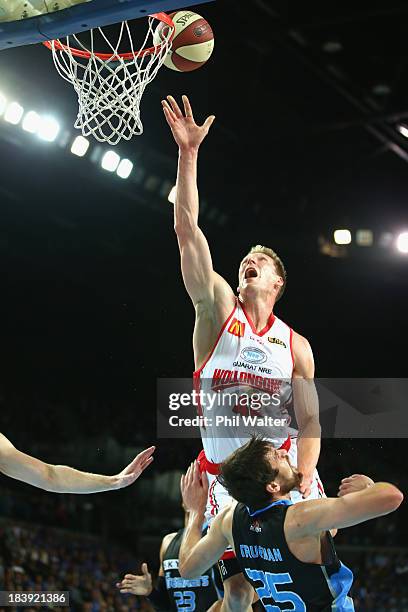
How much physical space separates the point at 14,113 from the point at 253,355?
5.92m

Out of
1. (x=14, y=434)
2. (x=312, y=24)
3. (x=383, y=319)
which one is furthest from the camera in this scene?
(x=14, y=434)

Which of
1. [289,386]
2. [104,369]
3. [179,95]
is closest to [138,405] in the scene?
[104,369]

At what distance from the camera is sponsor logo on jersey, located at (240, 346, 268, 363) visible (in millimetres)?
4965

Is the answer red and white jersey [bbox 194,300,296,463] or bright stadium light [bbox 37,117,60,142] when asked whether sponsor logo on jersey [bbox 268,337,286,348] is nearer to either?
red and white jersey [bbox 194,300,296,463]

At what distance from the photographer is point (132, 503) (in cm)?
1309

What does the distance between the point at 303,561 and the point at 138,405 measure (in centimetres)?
1077

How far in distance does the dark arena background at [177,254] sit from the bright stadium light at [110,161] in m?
0.16

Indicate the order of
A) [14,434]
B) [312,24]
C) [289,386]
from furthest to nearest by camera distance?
[14,434], [312,24], [289,386]

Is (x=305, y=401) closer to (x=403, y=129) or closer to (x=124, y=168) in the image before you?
(x=124, y=168)

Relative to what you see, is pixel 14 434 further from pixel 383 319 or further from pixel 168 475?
pixel 383 319

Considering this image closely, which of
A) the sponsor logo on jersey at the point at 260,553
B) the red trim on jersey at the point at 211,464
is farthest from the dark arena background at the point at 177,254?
the sponsor logo on jersey at the point at 260,553

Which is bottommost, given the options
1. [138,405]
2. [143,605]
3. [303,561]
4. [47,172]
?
[143,605]

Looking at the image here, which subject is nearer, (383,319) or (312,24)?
(312,24)

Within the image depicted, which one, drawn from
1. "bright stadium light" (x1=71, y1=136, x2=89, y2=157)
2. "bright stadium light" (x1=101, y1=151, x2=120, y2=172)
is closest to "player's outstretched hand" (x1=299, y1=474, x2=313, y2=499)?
"bright stadium light" (x1=71, y1=136, x2=89, y2=157)
